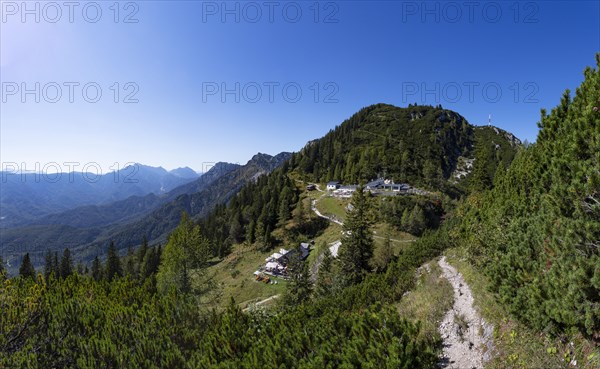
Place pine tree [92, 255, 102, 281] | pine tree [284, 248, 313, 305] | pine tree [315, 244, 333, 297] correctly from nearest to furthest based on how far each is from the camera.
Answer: pine tree [284, 248, 313, 305], pine tree [315, 244, 333, 297], pine tree [92, 255, 102, 281]

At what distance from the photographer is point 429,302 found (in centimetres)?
1631

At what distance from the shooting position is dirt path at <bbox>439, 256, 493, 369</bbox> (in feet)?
35.2

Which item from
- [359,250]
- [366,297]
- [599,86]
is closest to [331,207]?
[359,250]

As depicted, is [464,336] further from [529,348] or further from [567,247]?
[567,247]

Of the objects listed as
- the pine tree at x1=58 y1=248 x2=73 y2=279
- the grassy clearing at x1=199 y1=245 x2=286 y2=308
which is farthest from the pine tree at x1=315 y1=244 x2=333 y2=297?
the pine tree at x1=58 y1=248 x2=73 y2=279

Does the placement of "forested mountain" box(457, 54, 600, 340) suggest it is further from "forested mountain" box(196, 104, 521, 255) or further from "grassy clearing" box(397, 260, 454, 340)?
"forested mountain" box(196, 104, 521, 255)

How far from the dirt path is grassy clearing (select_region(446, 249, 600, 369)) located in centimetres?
46

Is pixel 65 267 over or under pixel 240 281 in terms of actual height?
under

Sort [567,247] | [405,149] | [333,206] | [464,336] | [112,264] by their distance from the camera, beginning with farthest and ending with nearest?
[405,149] < [333,206] < [112,264] < [464,336] < [567,247]

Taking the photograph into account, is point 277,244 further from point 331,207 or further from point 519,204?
point 519,204

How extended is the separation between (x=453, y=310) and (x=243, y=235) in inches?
3250

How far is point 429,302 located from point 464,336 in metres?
4.30

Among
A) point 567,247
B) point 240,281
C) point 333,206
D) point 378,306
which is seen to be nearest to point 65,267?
point 240,281

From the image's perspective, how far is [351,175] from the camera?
4385 inches
